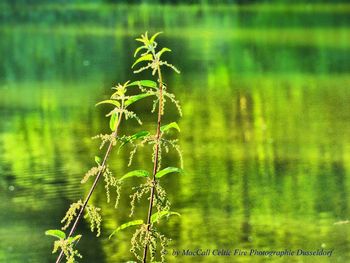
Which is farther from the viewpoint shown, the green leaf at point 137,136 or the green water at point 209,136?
the green water at point 209,136

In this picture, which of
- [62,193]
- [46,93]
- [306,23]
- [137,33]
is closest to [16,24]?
[137,33]

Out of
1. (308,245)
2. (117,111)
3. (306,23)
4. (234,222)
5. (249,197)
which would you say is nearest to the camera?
(117,111)

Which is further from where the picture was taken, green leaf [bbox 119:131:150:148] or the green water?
the green water

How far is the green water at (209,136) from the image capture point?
686cm

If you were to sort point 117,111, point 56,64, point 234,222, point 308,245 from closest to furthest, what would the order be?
1. point 117,111
2. point 308,245
3. point 234,222
4. point 56,64

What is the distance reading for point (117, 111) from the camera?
291 cm

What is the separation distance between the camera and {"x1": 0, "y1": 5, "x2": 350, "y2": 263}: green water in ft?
22.5

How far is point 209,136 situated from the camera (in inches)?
411

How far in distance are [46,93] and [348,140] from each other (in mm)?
4931

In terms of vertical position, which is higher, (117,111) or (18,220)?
(117,111)

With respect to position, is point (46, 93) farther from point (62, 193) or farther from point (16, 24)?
point (16, 24)

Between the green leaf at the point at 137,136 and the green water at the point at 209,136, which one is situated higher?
the green leaf at the point at 137,136

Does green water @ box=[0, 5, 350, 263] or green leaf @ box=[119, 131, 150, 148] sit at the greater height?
green leaf @ box=[119, 131, 150, 148]

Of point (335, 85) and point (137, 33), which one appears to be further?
point (137, 33)
